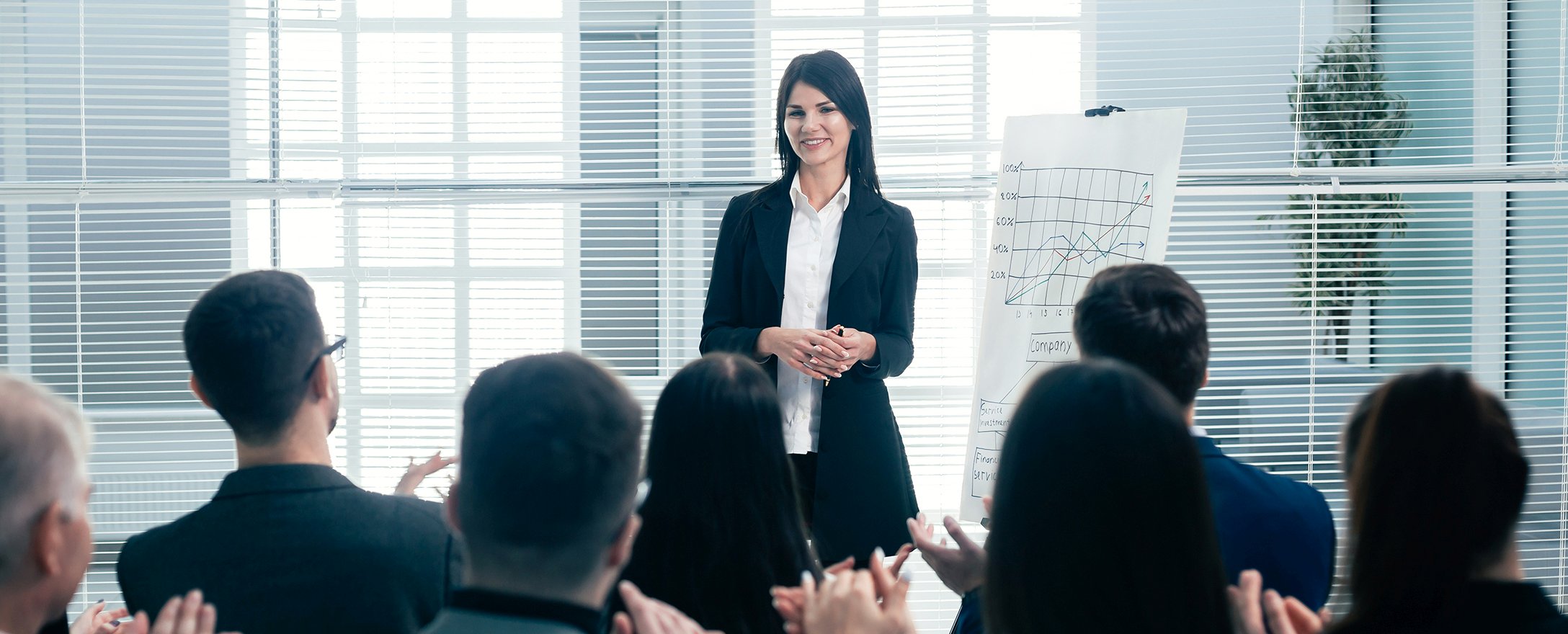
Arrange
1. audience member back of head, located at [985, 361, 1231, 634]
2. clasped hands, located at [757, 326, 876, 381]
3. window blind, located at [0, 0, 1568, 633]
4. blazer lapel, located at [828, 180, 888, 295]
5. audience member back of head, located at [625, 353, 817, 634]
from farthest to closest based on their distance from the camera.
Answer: window blind, located at [0, 0, 1568, 633] → blazer lapel, located at [828, 180, 888, 295] → clasped hands, located at [757, 326, 876, 381] → audience member back of head, located at [625, 353, 817, 634] → audience member back of head, located at [985, 361, 1231, 634]

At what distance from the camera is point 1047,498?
2.82 ft

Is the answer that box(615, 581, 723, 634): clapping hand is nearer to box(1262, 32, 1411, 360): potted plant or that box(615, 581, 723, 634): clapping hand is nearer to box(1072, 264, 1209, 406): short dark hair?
box(1072, 264, 1209, 406): short dark hair

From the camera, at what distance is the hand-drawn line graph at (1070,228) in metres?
2.36

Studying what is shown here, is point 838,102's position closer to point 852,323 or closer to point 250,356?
point 852,323

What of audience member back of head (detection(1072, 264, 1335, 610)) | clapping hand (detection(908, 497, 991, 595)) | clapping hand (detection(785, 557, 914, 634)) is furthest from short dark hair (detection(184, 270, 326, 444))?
audience member back of head (detection(1072, 264, 1335, 610))

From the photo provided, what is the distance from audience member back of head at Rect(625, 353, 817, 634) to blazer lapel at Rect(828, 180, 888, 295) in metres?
1.02

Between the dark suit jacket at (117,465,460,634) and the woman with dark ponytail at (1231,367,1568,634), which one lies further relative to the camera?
the dark suit jacket at (117,465,460,634)

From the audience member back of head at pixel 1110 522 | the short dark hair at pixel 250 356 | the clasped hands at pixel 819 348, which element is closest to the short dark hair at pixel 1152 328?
the audience member back of head at pixel 1110 522

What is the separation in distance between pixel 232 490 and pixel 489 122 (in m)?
1.77

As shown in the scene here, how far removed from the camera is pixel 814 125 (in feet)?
7.57

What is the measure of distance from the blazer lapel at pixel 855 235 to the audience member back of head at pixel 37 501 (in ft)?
5.02

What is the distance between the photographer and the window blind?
2840 millimetres

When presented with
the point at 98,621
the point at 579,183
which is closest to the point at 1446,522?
the point at 98,621

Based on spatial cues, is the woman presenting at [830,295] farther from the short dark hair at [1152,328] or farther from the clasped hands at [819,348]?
the short dark hair at [1152,328]
